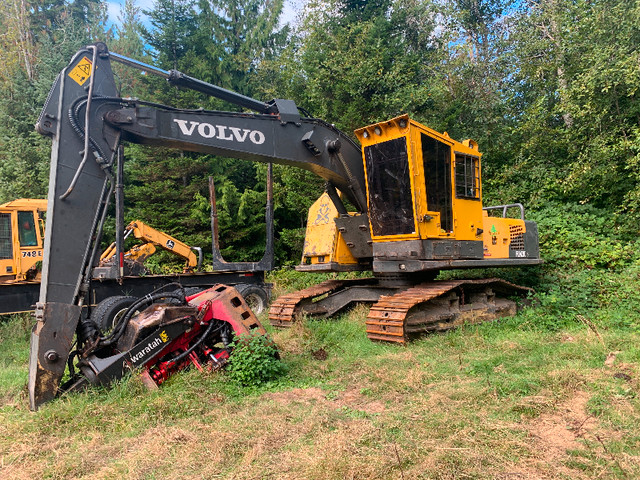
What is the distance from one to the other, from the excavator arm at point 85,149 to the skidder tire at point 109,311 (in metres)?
4.53

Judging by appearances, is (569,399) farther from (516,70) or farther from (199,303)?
(516,70)

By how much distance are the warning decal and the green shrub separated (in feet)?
10.3

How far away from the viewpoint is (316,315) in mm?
8109

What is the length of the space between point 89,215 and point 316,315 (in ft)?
14.7

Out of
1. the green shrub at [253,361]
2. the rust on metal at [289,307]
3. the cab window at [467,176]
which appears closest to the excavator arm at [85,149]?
the green shrub at [253,361]

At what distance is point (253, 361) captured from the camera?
15.4ft

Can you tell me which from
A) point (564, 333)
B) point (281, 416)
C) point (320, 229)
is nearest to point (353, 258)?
point (320, 229)

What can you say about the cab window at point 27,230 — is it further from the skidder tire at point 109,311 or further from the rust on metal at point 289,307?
the rust on metal at point 289,307

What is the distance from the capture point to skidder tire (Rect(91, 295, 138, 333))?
861 cm

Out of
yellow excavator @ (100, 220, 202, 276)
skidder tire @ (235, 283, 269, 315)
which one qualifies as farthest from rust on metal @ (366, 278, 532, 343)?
yellow excavator @ (100, 220, 202, 276)

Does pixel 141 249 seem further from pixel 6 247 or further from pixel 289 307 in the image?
pixel 289 307

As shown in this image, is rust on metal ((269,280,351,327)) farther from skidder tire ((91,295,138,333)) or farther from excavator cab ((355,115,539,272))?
skidder tire ((91,295,138,333))

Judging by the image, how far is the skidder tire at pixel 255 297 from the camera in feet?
36.4

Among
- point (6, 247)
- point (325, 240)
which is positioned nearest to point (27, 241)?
point (6, 247)
